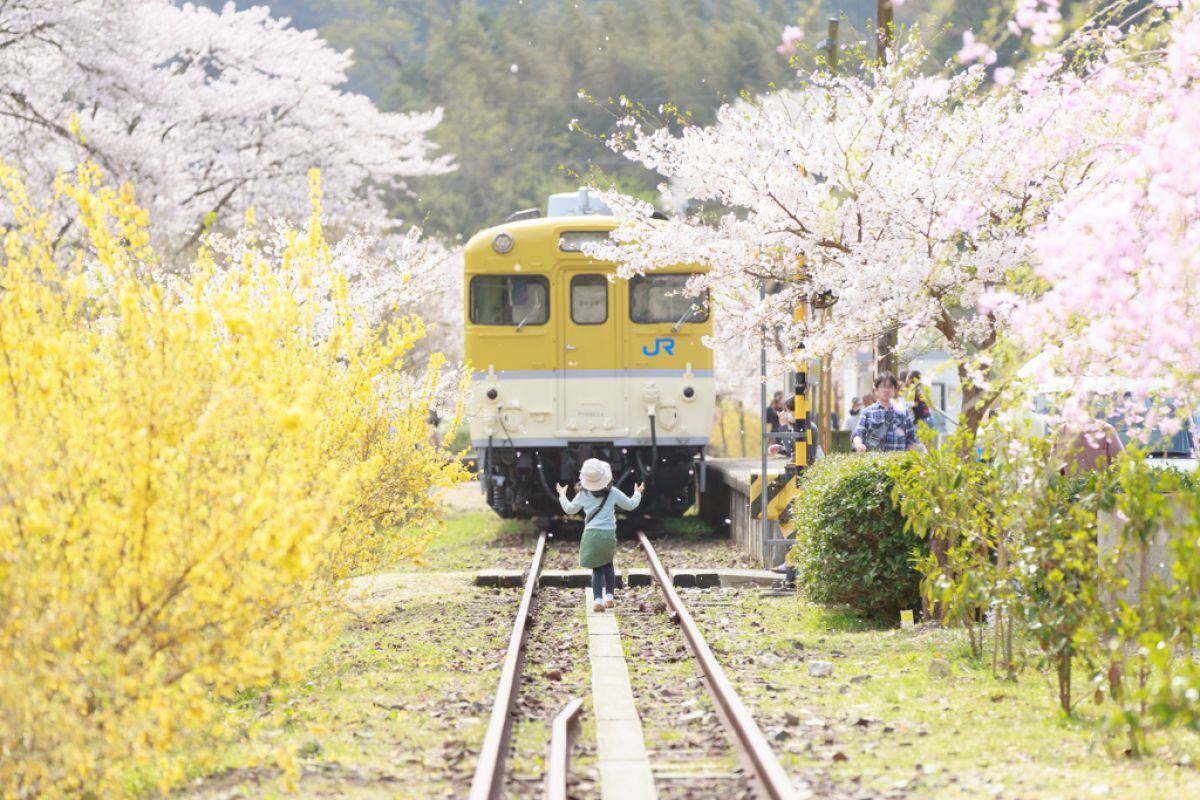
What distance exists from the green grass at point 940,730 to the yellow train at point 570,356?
707 centimetres

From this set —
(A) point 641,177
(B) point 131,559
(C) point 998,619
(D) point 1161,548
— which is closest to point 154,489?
(B) point 131,559

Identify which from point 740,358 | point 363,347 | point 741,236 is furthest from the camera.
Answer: point 740,358

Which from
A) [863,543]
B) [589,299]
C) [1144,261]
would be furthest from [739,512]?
[1144,261]

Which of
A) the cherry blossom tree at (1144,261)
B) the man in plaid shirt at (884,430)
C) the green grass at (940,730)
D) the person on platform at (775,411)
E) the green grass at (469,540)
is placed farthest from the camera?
the person on platform at (775,411)

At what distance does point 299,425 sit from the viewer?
5.32 m

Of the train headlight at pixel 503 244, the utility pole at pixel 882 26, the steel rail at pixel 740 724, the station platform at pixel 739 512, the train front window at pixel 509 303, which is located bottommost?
the steel rail at pixel 740 724

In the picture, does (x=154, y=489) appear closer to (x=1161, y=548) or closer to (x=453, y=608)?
(x=1161, y=548)

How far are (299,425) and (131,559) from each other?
0.67 m


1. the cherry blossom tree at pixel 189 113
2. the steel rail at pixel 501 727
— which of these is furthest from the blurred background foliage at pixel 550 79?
the steel rail at pixel 501 727

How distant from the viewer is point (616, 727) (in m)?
7.28

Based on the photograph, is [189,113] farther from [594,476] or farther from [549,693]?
[549,693]

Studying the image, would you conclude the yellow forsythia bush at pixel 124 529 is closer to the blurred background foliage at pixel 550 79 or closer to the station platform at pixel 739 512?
the station platform at pixel 739 512

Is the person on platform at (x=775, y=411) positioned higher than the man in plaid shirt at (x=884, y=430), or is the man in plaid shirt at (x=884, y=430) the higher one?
the person on platform at (x=775, y=411)

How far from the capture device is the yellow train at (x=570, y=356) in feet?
54.3
